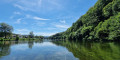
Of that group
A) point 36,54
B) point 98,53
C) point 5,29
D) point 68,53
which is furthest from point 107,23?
point 5,29

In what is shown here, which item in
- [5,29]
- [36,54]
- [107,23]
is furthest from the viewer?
[5,29]

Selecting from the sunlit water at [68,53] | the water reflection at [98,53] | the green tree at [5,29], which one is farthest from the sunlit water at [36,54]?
the green tree at [5,29]

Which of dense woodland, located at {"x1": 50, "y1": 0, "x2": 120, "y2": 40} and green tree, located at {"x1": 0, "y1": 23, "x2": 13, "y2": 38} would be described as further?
green tree, located at {"x1": 0, "y1": 23, "x2": 13, "y2": 38}

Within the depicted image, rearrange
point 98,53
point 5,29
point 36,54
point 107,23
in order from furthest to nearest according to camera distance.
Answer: point 5,29
point 107,23
point 36,54
point 98,53

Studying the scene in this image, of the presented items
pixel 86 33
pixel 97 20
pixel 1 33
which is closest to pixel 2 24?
pixel 1 33

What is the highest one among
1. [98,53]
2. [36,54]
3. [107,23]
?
[107,23]

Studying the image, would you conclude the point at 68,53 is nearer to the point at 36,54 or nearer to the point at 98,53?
the point at 98,53

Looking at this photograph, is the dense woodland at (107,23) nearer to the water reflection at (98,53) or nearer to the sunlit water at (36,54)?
the water reflection at (98,53)

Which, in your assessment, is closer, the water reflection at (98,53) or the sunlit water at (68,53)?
the water reflection at (98,53)

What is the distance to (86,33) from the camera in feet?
150

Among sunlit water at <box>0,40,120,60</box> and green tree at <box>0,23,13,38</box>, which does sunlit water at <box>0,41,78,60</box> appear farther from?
green tree at <box>0,23,13,38</box>

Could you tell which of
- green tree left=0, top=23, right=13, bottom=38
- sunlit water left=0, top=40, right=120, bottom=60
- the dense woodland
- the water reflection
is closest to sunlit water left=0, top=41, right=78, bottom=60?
sunlit water left=0, top=40, right=120, bottom=60

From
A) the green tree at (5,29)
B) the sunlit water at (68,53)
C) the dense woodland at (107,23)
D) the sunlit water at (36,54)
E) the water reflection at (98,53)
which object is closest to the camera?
the water reflection at (98,53)

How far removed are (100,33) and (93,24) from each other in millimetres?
18660
